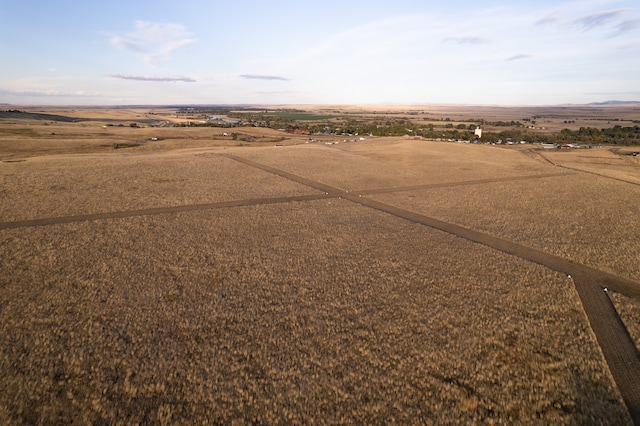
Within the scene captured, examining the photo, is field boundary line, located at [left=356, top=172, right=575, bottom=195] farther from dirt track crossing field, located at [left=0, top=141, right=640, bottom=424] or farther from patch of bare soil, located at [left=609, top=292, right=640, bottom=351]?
patch of bare soil, located at [left=609, top=292, right=640, bottom=351]

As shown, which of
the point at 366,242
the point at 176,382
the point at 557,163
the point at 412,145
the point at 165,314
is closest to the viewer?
the point at 176,382

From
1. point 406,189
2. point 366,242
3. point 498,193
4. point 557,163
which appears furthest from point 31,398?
point 557,163

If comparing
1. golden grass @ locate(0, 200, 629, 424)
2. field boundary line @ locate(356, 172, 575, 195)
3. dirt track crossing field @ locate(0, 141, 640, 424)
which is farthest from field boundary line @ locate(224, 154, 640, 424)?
field boundary line @ locate(356, 172, 575, 195)

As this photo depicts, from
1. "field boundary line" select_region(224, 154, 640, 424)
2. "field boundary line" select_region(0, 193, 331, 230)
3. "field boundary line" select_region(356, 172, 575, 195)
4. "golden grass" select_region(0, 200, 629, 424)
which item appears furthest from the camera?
"field boundary line" select_region(356, 172, 575, 195)

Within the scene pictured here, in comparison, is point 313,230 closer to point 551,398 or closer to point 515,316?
point 515,316

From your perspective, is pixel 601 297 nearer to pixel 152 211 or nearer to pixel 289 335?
pixel 289 335

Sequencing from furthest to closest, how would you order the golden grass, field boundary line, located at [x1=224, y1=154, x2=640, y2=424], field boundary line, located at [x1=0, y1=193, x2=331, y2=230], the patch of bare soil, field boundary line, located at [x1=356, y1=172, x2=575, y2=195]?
field boundary line, located at [x1=356, y1=172, x2=575, y2=195], field boundary line, located at [x1=0, y1=193, x2=331, y2=230], the patch of bare soil, field boundary line, located at [x1=224, y1=154, x2=640, y2=424], the golden grass
